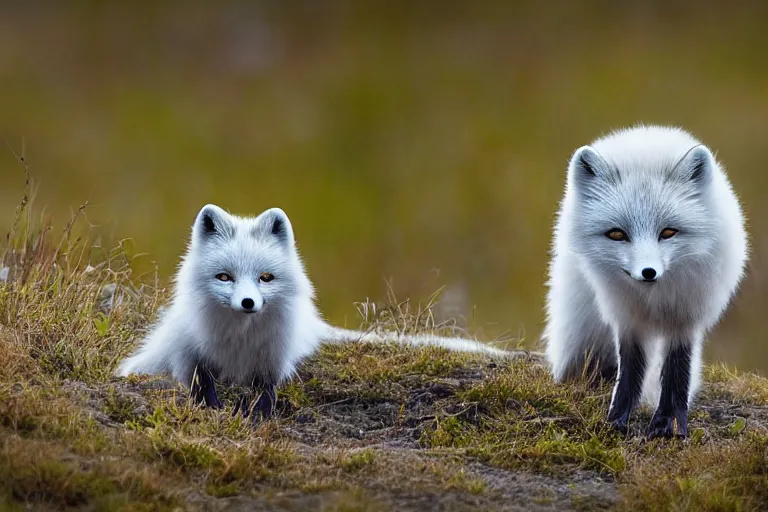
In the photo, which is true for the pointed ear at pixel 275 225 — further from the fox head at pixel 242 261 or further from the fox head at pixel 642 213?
the fox head at pixel 642 213

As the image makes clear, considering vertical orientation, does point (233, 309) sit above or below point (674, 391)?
above

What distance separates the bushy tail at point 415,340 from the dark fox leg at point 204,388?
1.35 metres

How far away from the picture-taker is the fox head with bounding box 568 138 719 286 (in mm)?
5832

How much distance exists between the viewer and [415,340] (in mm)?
7789

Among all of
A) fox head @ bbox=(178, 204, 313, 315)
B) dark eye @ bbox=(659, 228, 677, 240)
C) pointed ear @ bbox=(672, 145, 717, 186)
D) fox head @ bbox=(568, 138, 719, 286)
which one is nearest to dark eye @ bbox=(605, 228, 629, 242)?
fox head @ bbox=(568, 138, 719, 286)

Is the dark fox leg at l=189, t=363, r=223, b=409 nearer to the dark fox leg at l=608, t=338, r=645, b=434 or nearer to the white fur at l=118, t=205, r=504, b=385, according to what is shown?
the white fur at l=118, t=205, r=504, b=385

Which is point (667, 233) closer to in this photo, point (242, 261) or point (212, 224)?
point (242, 261)

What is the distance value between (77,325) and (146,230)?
29.8 ft

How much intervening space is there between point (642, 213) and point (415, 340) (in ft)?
7.90

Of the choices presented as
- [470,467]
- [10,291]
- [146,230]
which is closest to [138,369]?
[10,291]

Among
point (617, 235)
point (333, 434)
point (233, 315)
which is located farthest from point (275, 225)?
point (617, 235)

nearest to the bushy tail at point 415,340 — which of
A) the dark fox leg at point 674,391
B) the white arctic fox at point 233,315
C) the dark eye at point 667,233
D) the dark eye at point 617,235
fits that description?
the white arctic fox at point 233,315

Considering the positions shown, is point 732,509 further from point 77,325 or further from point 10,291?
point 10,291

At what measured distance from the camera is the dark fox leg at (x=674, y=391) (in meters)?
6.39
